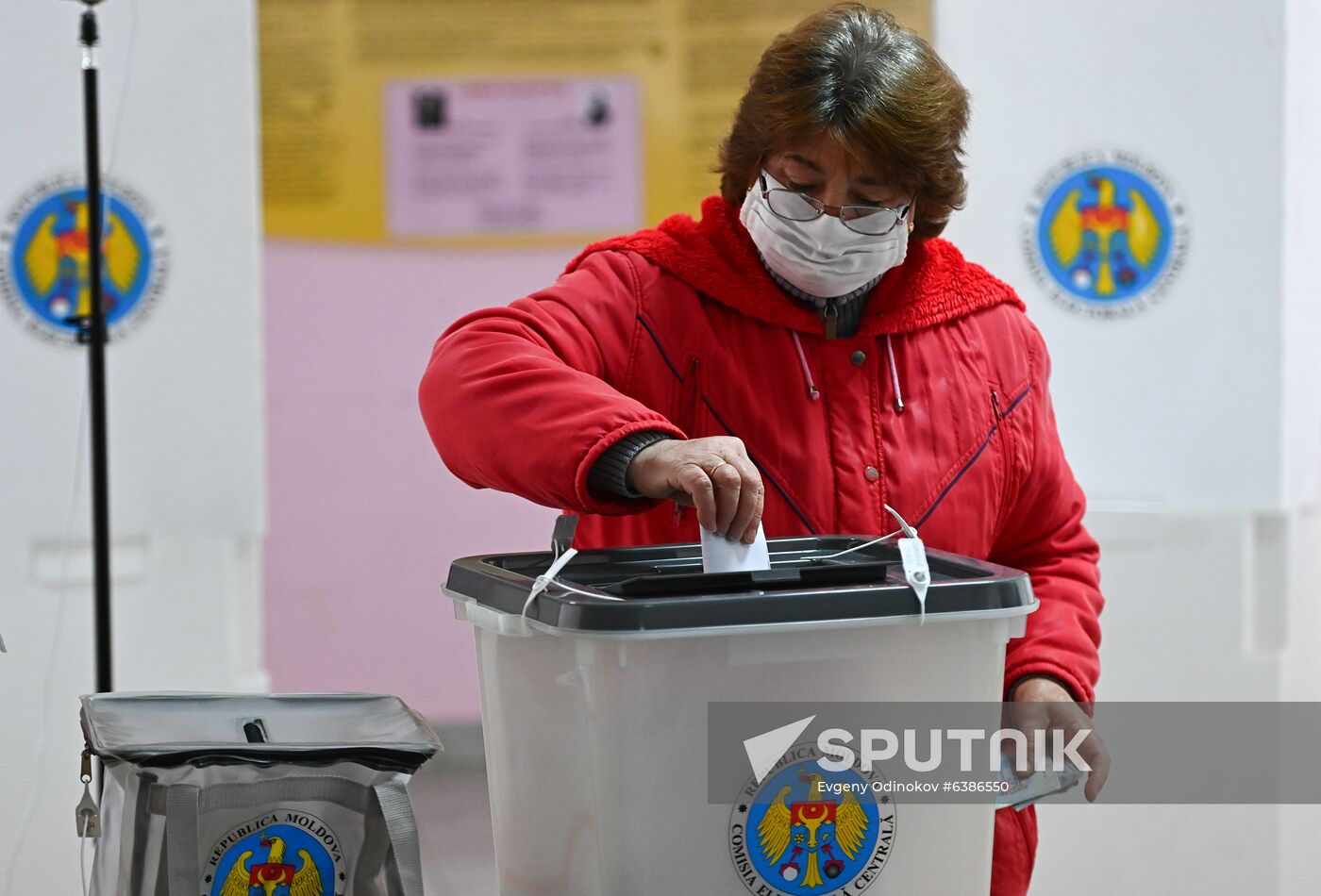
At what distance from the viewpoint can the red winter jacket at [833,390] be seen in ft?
3.56

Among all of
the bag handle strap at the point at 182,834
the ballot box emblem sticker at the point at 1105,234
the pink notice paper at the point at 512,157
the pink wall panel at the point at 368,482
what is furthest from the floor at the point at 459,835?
the ballot box emblem sticker at the point at 1105,234

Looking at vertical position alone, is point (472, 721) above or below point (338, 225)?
below

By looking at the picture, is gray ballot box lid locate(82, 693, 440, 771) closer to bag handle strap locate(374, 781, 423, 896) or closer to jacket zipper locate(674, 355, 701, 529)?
bag handle strap locate(374, 781, 423, 896)

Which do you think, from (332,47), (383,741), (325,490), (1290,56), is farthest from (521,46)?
(383,741)

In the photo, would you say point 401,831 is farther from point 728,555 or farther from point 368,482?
point 368,482

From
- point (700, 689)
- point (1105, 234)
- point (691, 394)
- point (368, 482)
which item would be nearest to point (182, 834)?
point (700, 689)

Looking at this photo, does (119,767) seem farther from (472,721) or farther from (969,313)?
(472,721)

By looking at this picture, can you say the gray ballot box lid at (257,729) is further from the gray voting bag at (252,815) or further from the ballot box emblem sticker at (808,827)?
the ballot box emblem sticker at (808,827)

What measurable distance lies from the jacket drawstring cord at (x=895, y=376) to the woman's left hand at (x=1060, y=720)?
0.23m

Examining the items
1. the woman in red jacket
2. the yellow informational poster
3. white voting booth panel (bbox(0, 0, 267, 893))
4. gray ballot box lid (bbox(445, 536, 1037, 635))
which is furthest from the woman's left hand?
the yellow informational poster

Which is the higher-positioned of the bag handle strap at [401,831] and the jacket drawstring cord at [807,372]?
the jacket drawstring cord at [807,372]

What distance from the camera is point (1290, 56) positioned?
239 cm

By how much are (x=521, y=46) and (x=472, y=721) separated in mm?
1476

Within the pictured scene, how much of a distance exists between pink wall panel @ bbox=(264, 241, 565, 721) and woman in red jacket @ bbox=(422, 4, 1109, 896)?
1.92m
